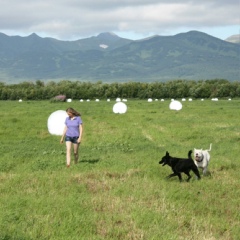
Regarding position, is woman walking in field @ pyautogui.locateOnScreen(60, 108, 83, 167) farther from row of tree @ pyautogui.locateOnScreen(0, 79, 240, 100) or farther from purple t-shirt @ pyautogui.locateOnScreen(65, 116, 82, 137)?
row of tree @ pyautogui.locateOnScreen(0, 79, 240, 100)

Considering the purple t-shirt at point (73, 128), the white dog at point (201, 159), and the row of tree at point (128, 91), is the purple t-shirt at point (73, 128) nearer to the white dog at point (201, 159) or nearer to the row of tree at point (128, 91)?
the white dog at point (201, 159)

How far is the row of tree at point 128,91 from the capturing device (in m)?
108

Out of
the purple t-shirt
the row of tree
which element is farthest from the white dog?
the row of tree

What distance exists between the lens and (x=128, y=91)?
116 metres

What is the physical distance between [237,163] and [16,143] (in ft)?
41.1

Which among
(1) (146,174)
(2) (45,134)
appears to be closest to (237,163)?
(1) (146,174)

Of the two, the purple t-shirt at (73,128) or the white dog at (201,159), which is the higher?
the purple t-shirt at (73,128)

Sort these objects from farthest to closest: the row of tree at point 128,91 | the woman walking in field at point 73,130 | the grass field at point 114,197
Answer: the row of tree at point 128,91
the woman walking in field at point 73,130
the grass field at point 114,197

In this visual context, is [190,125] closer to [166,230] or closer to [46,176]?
[46,176]

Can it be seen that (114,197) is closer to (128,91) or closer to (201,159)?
(201,159)

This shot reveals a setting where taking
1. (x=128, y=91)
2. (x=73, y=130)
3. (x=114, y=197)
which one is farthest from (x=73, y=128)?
(x=128, y=91)

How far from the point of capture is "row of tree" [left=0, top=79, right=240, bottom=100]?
108500 millimetres

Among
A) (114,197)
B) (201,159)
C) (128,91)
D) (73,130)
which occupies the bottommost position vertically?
(114,197)

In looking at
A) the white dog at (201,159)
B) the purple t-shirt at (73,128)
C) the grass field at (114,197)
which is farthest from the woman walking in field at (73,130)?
the white dog at (201,159)
